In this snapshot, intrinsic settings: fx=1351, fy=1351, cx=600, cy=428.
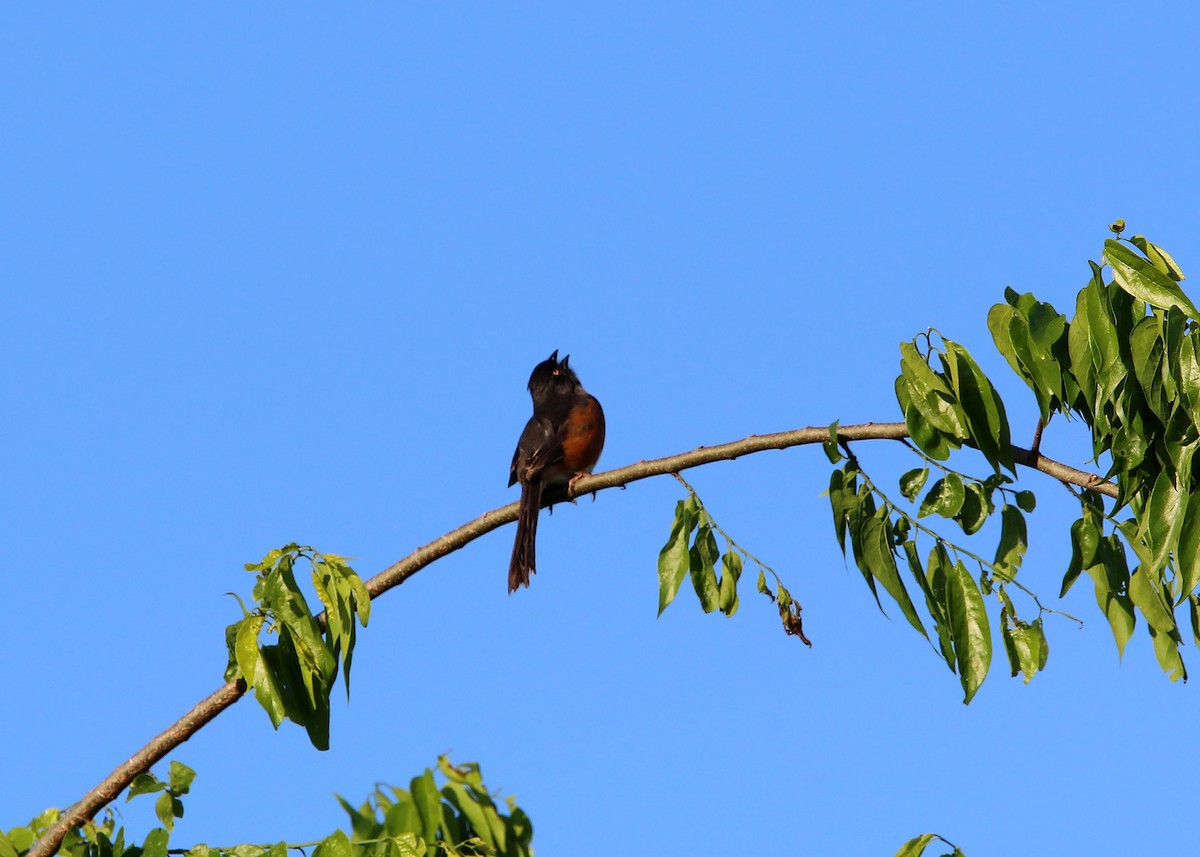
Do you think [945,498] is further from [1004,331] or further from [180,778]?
[180,778]

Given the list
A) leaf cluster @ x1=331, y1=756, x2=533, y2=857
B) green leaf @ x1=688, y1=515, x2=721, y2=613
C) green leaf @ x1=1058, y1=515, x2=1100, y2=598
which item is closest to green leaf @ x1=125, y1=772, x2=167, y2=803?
leaf cluster @ x1=331, y1=756, x2=533, y2=857

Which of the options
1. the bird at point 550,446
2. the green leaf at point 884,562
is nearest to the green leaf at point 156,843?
the green leaf at point 884,562

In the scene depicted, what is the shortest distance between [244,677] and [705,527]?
1261 mm

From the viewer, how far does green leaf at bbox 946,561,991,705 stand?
314 centimetres

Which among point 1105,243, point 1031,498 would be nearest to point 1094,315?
point 1105,243

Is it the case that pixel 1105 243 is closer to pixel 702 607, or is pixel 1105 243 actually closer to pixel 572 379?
pixel 702 607

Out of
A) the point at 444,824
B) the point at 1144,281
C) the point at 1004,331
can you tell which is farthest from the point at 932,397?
the point at 444,824

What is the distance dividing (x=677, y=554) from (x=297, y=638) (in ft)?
3.32

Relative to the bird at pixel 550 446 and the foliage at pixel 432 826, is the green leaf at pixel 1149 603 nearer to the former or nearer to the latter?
the foliage at pixel 432 826

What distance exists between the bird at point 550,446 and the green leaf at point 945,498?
2.21 metres

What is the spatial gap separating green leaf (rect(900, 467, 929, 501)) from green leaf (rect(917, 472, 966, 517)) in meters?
0.03

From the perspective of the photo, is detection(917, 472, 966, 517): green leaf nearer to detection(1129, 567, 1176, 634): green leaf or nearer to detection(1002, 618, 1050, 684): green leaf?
detection(1002, 618, 1050, 684): green leaf

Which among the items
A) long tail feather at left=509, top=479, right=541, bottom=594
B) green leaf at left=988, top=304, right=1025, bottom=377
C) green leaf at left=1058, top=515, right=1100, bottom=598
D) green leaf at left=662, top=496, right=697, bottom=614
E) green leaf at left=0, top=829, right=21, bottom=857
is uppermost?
long tail feather at left=509, top=479, right=541, bottom=594

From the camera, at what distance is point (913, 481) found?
3355mm
